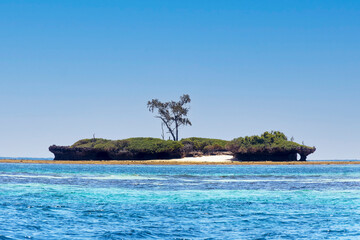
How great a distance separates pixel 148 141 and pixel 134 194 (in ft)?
286

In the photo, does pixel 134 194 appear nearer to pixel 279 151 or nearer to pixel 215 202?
pixel 215 202

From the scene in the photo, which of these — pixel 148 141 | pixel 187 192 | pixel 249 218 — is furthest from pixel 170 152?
pixel 249 218

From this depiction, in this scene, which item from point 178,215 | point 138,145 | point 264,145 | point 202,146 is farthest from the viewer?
point 202,146

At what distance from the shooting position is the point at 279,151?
11031cm

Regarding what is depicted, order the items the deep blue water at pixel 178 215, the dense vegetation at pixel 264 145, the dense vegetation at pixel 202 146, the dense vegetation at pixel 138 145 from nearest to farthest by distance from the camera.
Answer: the deep blue water at pixel 178 215 < the dense vegetation at pixel 264 145 < the dense vegetation at pixel 138 145 < the dense vegetation at pixel 202 146

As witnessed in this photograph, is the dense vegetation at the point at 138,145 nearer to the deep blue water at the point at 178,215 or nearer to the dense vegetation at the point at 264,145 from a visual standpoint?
the dense vegetation at the point at 264,145

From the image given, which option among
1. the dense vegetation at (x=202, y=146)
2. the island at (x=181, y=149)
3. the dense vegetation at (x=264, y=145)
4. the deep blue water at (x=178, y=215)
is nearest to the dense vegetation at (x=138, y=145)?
the island at (x=181, y=149)

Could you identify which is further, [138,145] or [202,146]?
[202,146]

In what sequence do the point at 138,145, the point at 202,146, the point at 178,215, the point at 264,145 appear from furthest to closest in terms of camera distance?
the point at 202,146 → the point at 138,145 → the point at 264,145 → the point at 178,215

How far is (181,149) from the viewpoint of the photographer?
115938 millimetres

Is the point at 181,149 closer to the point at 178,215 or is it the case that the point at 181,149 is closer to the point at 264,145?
the point at 264,145

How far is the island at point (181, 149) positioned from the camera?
110375 millimetres

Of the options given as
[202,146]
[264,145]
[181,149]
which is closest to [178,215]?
[264,145]

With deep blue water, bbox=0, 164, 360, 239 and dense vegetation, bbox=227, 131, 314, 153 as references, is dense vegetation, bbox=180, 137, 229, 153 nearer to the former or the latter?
dense vegetation, bbox=227, 131, 314, 153
